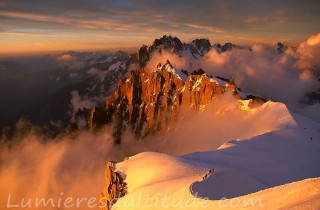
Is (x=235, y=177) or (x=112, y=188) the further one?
(x=112, y=188)

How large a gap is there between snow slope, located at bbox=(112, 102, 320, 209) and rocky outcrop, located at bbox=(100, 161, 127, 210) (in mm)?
1271

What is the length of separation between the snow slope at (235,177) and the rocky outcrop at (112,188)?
127 centimetres

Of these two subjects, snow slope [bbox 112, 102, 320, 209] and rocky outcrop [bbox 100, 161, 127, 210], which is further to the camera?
rocky outcrop [bbox 100, 161, 127, 210]

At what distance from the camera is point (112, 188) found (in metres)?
58.8

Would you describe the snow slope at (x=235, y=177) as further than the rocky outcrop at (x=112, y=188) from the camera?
No

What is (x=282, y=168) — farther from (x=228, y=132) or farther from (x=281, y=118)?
(x=228, y=132)

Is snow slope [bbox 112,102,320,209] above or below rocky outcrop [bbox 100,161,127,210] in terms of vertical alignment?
above

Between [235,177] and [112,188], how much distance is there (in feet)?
76.9

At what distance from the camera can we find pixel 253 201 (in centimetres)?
2917

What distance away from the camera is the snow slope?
28625 millimetres

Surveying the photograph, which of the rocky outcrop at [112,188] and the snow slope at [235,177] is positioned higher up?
the snow slope at [235,177]

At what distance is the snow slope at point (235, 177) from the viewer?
28.6m

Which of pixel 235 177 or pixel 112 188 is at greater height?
pixel 235 177

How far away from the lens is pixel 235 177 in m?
46.4
